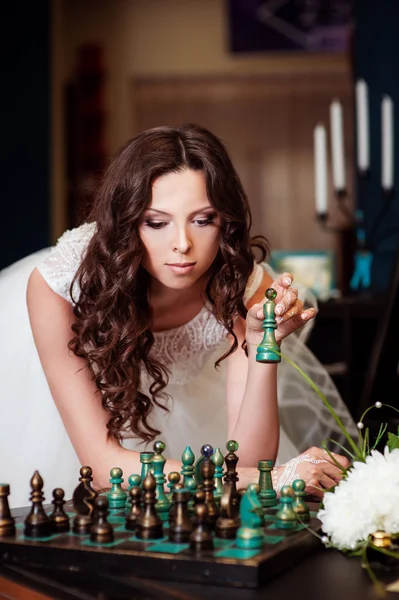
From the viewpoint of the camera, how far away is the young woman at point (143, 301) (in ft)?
5.97

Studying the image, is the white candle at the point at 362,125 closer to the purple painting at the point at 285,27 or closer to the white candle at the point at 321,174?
the white candle at the point at 321,174

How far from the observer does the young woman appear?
1820 mm

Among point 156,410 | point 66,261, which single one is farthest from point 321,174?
point 66,261

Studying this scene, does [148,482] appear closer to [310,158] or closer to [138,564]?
[138,564]

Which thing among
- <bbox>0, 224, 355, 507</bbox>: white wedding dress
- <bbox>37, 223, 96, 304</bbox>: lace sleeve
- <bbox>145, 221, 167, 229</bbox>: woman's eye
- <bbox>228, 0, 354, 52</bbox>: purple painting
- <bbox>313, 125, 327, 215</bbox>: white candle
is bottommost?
<bbox>0, 224, 355, 507</bbox>: white wedding dress

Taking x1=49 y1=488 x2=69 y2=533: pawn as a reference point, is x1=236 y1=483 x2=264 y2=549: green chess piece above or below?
above

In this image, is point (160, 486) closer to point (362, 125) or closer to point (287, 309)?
point (287, 309)

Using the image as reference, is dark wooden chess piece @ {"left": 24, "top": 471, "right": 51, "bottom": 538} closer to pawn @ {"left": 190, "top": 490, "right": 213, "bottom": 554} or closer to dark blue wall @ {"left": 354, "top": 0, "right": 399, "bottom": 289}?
pawn @ {"left": 190, "top": 490, "right": 213, "bottom": 554}

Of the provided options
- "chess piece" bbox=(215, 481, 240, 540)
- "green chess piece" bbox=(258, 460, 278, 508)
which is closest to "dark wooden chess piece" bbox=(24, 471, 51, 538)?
"chess piece" bbox=(215, 481, 240, 540)

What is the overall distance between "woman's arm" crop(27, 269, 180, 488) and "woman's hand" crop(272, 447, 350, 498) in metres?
0.33

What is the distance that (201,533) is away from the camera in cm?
108

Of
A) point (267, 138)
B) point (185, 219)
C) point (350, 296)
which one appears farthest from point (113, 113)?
point (185, 219)

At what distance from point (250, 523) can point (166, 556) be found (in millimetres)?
122

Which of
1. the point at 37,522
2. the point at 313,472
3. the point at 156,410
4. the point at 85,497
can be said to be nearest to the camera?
the point at 37,522
